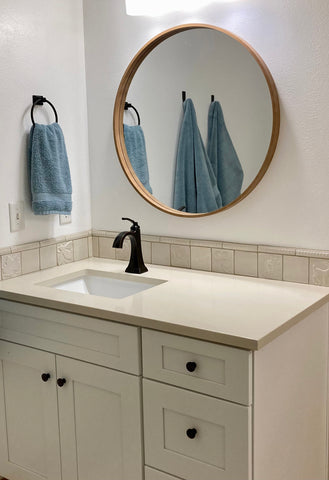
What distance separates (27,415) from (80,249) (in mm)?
770

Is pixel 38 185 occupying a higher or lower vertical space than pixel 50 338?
higher

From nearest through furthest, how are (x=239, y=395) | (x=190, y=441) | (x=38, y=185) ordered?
(x=239, y=395) → (x=190, y=441) → (x=38, y=185)

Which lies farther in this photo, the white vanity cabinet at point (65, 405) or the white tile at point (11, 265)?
the white tile at point (11, 265)

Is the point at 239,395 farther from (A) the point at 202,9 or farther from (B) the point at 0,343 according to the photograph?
(A) the point at 202,9

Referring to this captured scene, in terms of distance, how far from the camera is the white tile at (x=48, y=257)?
2281 millimetres

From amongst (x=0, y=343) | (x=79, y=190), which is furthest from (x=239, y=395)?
(x=79, y=190)

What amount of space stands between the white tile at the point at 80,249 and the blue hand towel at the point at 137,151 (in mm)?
404

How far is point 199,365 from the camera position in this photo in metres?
1.53

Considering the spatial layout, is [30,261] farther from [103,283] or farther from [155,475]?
[155,475]

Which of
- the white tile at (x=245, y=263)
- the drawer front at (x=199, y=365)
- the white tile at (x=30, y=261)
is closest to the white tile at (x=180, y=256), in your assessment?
the white tile at (x=245, y=263)

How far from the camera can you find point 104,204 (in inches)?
97.3

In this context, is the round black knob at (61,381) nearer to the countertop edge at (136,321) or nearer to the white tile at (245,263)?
the countertop edge at (136,321)

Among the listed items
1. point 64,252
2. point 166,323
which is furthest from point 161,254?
point 166,323

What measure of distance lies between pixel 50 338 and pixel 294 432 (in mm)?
851
